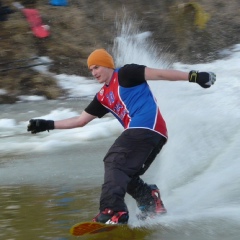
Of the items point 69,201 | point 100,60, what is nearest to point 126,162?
point 100,60

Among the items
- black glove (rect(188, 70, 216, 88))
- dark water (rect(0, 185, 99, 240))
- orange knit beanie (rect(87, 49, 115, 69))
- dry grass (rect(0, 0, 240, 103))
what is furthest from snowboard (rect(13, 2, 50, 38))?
black glove (rect(188, 70, 216, 88))

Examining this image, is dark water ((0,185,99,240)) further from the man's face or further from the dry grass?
the dry grass

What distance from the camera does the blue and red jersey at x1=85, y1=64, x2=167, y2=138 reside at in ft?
18.1

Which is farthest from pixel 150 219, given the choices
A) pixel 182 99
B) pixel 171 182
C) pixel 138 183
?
pixel 182 99

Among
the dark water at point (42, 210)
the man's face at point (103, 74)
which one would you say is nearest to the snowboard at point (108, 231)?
the dark water at point (42, 210)

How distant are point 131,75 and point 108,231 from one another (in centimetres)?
128

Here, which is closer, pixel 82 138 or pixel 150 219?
pixel 150 219

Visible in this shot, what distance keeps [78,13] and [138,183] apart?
1217 cm

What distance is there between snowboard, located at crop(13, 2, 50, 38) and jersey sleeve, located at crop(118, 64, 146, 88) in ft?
35.0

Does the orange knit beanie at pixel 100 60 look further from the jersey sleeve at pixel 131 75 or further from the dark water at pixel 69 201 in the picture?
the dark water at pixel 69 201

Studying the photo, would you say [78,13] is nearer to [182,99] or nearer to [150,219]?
[182,99]

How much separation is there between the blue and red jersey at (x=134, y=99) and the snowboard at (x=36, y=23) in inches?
415

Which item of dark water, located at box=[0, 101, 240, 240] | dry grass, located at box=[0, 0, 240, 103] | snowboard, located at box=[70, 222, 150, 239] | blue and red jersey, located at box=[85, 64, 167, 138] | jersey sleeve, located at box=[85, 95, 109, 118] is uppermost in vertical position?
blue and red jersey, located at box=[85, 64, 167, 138]

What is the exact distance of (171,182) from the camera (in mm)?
7148
